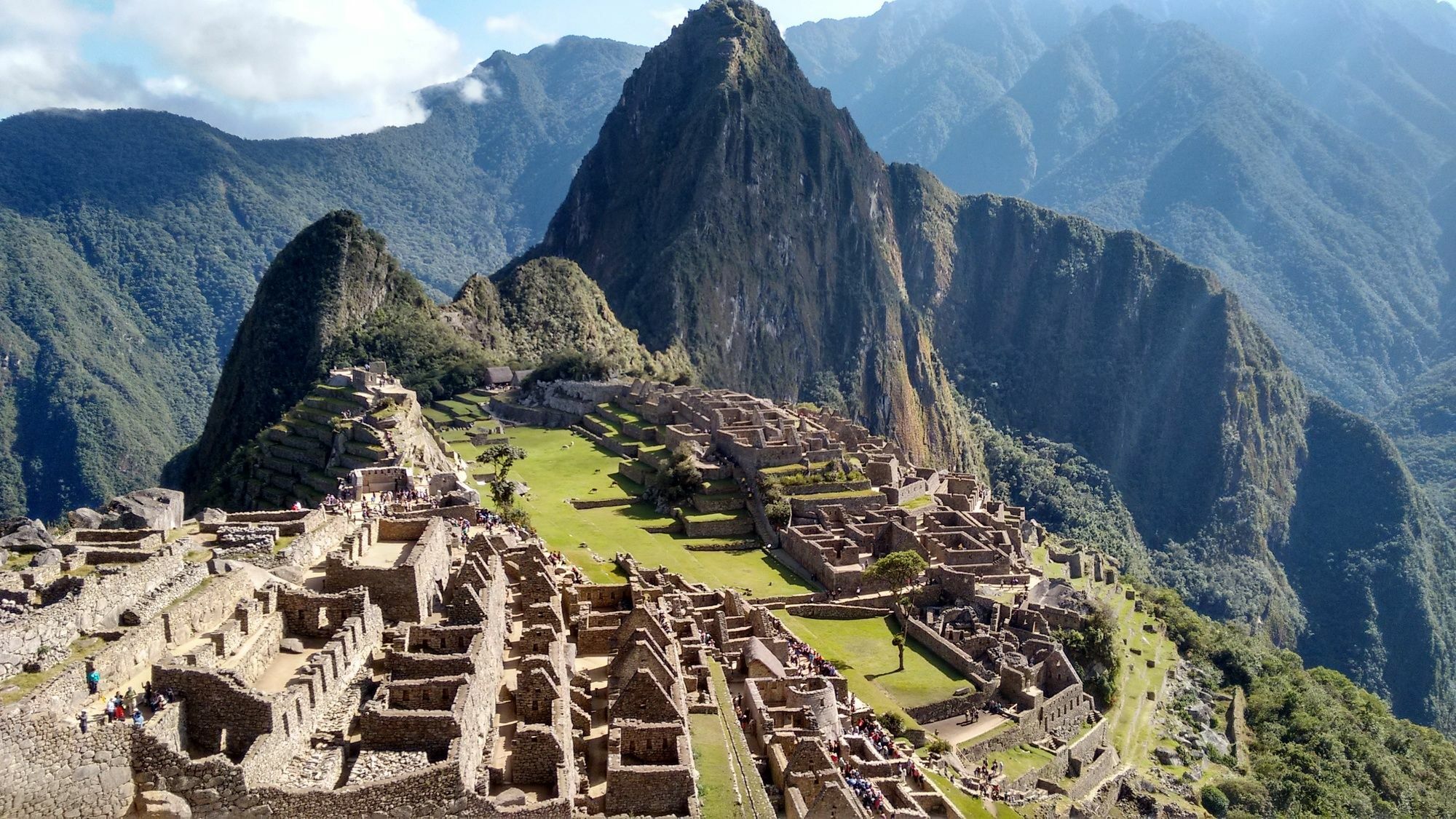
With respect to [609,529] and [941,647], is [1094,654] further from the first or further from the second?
[609,529]

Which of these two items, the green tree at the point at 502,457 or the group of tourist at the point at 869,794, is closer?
the group of tourist at the point at 869,794

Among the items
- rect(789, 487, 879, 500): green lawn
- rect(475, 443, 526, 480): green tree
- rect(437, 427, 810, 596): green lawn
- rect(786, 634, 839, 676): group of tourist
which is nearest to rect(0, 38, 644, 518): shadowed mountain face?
rect(475, 443, 526, 480): green tree

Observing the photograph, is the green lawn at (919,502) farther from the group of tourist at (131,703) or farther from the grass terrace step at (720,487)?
the group of tourist at (131,703)

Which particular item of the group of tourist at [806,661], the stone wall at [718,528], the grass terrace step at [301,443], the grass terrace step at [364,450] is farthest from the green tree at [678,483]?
the group of tourist at [806,661]

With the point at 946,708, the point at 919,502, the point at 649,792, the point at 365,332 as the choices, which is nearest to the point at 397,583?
the point at 649,792

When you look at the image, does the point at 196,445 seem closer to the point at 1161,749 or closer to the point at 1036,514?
the point at 1161,749

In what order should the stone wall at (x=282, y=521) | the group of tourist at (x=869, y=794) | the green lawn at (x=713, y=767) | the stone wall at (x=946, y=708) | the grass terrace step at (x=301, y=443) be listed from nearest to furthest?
the green lawn at (x=713, y=767) < the group of tourist at (x=869, y=794) < the stone wall at (x=282, y=521) < the stone wall at (x=946, y=708) < the grass terrace step at (x=301, y=443)
